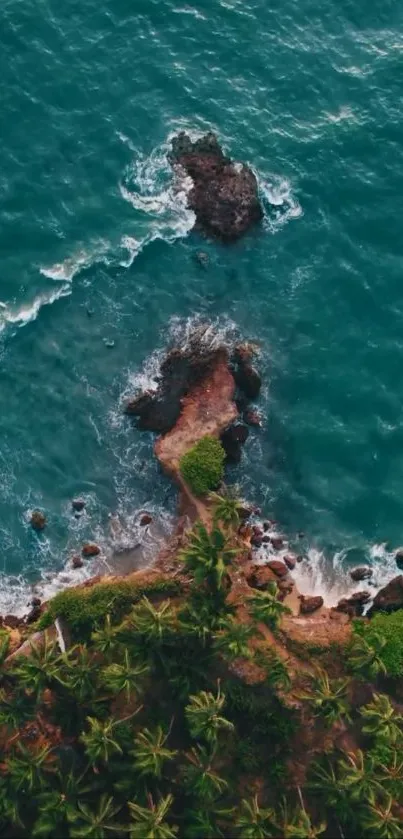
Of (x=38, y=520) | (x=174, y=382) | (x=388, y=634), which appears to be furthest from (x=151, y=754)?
(x=174, y=382)

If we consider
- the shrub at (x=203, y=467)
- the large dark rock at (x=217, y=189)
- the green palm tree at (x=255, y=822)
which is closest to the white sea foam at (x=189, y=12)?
the large dark rock at (x=217, y=189)

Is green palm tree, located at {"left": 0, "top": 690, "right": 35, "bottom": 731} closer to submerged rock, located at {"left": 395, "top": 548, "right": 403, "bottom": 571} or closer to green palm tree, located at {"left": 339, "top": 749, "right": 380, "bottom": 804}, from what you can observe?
green palm tree, located at {"left": 339, "top": 749, "right": 380, "bottom": 804}

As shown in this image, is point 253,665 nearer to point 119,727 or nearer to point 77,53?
point 119,727

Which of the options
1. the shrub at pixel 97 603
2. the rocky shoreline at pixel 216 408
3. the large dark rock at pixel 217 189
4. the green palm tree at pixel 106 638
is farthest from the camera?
the large dark rock at pixel 217 189

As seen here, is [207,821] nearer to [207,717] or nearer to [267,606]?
[207,717]

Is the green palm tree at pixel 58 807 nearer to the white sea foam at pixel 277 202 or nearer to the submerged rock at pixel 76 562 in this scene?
the submerged rock at pixel 76 562

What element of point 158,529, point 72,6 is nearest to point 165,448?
point 158,529
